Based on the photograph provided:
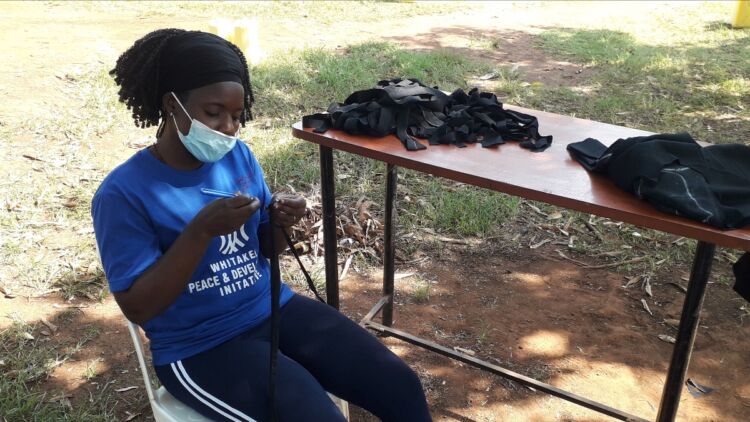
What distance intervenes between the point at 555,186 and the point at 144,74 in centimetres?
131

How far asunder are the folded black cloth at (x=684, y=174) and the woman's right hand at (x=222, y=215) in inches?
45.2

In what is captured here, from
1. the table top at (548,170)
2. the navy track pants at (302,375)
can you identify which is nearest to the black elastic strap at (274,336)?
the navy track pants at (302,375)

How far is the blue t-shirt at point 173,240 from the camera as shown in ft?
5.85

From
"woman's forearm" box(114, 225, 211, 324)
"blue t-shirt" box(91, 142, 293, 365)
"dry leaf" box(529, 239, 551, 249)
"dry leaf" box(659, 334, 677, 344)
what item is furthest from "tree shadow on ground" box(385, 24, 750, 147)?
"woman's forearm" box(114, 225, 211, 324)

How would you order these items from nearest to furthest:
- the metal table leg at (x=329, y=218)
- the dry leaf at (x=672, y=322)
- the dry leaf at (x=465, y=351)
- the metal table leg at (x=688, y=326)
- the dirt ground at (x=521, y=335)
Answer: the metal table leg at (x=688, y=326), the metal table leg at (x=329, y=218), the dirt ground at (x=521, y=335), the dry leaf at (x=465, y=351), the dry leaf at (x=672, y=322)

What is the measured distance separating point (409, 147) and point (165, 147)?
2.86 ft

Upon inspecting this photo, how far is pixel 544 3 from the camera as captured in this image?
11.4m

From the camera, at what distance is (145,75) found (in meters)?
1.96

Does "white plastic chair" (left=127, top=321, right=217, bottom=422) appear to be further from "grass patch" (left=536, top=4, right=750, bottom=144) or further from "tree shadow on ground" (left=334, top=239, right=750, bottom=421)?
"grass patch" (left=536, top=4, right=750, bottom=144)

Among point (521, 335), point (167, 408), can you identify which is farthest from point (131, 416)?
point (521, 335)

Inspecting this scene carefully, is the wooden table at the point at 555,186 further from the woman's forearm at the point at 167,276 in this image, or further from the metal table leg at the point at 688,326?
the woman's forearm at the point at 167,276

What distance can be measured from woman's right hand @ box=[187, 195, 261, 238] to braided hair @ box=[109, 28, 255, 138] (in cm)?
38

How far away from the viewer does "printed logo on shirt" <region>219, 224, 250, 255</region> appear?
1.99 m

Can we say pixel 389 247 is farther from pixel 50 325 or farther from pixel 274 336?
pixel 50 325
